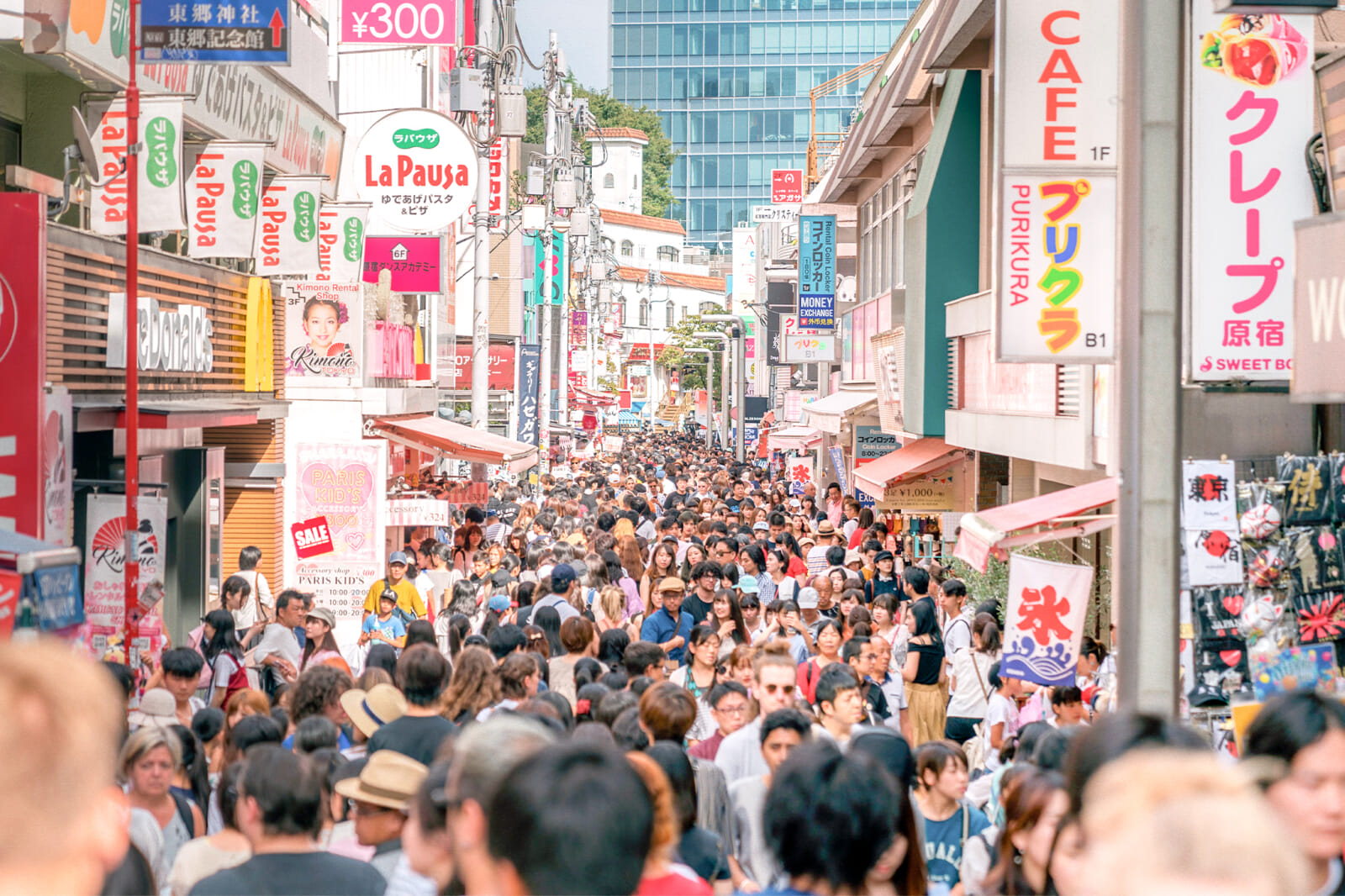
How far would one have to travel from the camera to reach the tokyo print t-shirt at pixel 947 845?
617 centimetres

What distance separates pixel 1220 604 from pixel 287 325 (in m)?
14.3

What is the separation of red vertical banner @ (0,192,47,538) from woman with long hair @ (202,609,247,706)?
163cm

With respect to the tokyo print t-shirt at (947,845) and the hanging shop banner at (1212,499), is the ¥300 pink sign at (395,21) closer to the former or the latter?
the hanging shop banner at (1212,499)

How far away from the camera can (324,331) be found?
63.5 ft

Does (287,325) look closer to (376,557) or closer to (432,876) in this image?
(376,557)

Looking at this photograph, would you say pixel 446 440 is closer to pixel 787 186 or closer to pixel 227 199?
pixel 227 199

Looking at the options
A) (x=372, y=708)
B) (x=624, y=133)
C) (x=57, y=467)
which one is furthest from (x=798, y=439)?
(x=624, y=133)

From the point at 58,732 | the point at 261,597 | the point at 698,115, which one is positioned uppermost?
the point at 698,115

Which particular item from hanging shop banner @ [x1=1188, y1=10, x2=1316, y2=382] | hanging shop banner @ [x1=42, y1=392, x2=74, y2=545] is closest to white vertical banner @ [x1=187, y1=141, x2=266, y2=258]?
hanging shop banner @ [x1=42, y1=392, x2=74, y2=545]

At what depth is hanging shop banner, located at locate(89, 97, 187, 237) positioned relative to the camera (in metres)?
→ 12.3

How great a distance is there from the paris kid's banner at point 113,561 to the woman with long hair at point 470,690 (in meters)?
3.78

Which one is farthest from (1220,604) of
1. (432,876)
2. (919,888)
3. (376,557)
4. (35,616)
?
(376,557)

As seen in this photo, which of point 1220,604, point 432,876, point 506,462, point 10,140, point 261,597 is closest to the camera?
point 432,876

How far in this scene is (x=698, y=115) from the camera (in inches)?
5251
